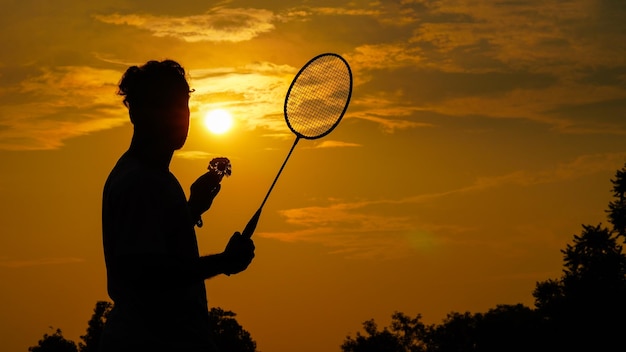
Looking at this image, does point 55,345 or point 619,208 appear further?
point 55,345

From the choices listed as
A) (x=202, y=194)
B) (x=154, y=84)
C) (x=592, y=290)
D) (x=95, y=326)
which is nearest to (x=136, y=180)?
(x=154, y=84)

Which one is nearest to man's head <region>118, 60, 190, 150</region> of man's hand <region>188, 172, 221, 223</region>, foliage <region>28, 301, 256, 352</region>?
man's hand <region>188, 172, 221, 223</region>

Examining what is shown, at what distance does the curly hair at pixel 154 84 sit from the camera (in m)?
7.50

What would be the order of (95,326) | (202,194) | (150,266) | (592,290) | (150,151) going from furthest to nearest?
(95,326) < (592,290) < (202,194) < (150,151) < (150,266)

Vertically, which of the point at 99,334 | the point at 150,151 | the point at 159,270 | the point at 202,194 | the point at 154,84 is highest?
the point at 99,334

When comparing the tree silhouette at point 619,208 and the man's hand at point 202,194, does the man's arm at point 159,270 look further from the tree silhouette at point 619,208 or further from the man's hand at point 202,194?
the tree silhouette at point 619,208

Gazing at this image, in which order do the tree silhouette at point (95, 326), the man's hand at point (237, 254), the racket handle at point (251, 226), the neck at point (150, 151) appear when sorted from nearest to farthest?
the neck at point (150, 151)
the man's hand at point (237, 254)
the racket handle at point (251, 226)
the tree silhouette at point (95, 326)

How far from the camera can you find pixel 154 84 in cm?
751

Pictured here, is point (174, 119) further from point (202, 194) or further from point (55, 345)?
point (55, 345)

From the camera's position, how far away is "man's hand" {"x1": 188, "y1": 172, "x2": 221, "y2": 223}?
983cm

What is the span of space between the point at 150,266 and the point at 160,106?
49.6 inches

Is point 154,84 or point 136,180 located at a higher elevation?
point 154,84

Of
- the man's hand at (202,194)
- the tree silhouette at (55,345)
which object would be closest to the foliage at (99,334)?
the tree silhouette at (55,345)

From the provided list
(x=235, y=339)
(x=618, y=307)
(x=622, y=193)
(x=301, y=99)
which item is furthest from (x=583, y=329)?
(x=235, y=339)
